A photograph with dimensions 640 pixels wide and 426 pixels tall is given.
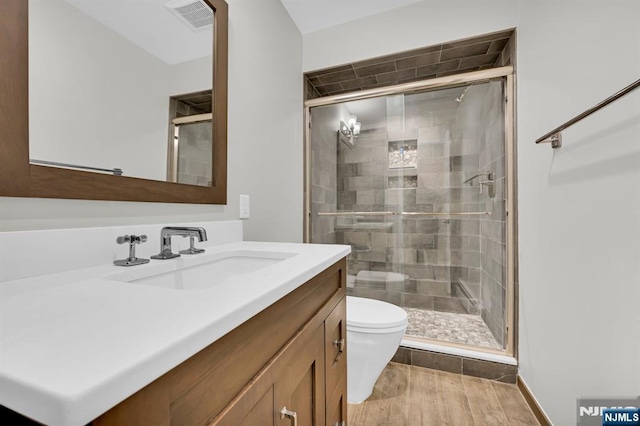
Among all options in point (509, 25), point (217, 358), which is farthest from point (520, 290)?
point (217, 358)

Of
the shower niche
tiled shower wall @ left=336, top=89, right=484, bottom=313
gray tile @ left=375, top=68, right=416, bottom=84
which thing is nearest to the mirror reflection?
gray tile @ left=375, top=68, right=416, bottom=84

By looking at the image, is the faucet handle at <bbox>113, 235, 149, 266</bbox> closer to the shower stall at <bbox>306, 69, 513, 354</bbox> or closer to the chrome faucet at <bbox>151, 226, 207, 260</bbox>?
the chrome faucet at <bbox>151, 226, 207, 260</bbox>

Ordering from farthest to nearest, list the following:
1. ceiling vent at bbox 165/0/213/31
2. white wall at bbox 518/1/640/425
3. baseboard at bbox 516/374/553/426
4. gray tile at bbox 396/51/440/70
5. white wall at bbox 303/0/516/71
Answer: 1. gray tile at bbox 396/51/440/70
2. white wall at bbox 303/0/516/71
3. baseboard at bbox 516/374/553/426
4. ceiling vent at bbox 165/0/213/31
5. white wall at bbox 518/1/640/425

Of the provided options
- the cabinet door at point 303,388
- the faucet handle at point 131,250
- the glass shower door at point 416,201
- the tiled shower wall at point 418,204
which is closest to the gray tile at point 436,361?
the glass shower door at point 416,201

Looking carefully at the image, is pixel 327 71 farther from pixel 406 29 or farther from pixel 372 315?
pixel 372 315

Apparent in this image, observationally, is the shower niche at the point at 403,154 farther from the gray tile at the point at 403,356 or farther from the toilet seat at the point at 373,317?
the gray tile at the point at 403,356

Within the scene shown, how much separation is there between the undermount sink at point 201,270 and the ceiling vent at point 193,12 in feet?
2.96

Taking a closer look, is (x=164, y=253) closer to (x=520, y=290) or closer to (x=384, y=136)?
(x=520, y=290)

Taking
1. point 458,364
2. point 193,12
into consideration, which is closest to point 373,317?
point 458,364

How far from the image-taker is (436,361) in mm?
1707

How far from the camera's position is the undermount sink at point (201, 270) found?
0.74 m

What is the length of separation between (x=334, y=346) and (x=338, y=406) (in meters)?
0.24

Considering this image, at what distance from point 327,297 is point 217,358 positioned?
49 centimetres

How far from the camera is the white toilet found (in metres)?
1.35
